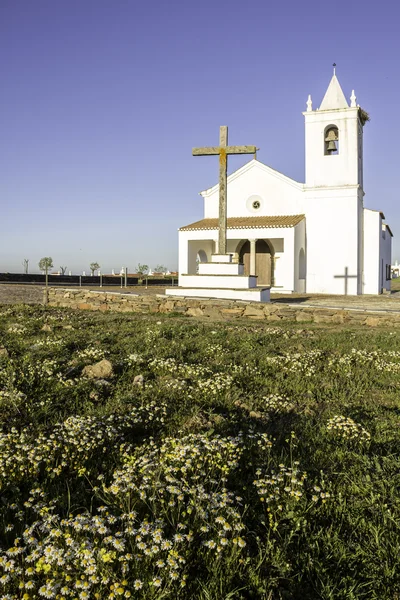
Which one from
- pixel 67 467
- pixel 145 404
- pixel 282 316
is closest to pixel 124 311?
pixel 282 316

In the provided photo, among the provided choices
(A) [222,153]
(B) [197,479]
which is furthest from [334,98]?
(B) [197,479]

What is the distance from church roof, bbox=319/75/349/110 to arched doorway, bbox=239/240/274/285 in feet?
25.0

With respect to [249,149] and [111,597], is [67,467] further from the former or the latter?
[249,149]

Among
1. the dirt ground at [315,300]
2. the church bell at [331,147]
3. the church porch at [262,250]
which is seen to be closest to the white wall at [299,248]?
the church porch at [262,250]

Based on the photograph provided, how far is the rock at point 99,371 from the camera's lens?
17.1 ft

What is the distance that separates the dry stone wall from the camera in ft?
33.8

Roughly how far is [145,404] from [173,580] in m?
2.42

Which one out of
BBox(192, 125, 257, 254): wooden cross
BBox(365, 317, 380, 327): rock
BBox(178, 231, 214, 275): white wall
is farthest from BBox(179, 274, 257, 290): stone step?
BBox(178, 231, 214, 275): white wall

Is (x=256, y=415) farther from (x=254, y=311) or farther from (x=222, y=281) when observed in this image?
(x=222, y=281)

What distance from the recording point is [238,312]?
11594 mm

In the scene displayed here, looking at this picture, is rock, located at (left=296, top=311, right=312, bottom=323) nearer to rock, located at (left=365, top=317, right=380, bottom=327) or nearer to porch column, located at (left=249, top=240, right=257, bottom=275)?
rock, located at (left=365, top=317, right=380, bottom=327)

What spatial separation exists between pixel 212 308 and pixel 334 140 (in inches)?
586

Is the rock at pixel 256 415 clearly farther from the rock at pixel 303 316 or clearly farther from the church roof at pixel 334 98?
the church roof at pixel 334 98

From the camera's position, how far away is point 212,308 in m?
11.8
